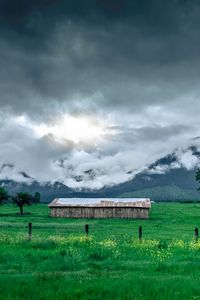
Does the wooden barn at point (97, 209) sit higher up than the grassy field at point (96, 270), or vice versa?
the wooden barn at point (97, 209)

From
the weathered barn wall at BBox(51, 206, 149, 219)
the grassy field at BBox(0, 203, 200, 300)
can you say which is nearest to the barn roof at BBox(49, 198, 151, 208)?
the weathered barn wall at BBox(51, 206, 149, 219)

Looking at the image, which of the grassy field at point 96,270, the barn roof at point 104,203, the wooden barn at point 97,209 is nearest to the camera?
the grassy field at point 96,270

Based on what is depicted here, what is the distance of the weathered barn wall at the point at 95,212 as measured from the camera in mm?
90975

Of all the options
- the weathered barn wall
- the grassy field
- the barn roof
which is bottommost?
the grassy field

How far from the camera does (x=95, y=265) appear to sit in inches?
864

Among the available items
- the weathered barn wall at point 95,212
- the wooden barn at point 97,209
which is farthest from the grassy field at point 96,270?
the weathered barn wall at point 95,212

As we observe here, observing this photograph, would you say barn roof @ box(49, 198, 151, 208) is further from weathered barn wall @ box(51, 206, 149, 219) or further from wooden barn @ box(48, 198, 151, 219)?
weathered barn wall @ box(51, 206, 149, 219)

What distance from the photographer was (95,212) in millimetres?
91688

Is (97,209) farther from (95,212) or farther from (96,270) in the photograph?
(96,270)

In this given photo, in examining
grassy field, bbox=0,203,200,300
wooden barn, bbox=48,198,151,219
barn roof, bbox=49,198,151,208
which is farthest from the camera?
barn roof, bbox=49,198,151,208

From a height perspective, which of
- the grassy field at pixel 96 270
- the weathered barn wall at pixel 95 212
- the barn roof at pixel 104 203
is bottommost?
the grassy field at pixel 96 270

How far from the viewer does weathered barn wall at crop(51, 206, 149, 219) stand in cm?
9097

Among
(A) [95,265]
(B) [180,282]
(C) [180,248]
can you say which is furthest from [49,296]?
(C) [180,248]

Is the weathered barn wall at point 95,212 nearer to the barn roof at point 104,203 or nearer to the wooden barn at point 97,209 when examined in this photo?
the wooden barn at point 97,209
